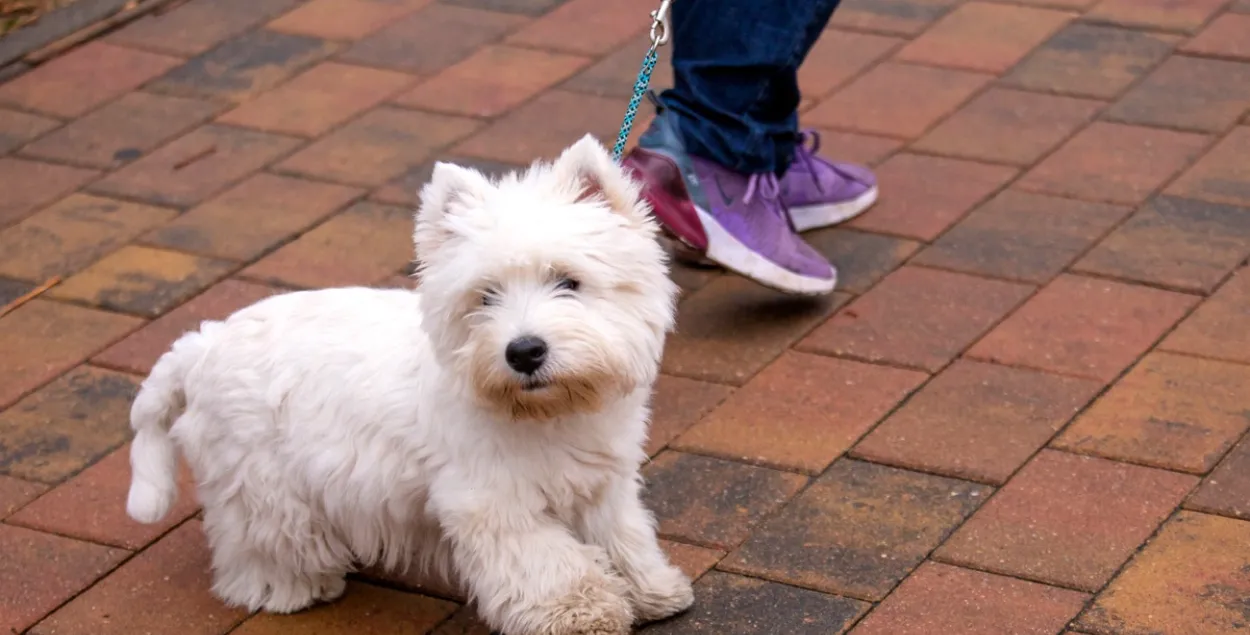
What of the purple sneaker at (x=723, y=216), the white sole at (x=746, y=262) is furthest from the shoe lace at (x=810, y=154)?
the white sole at (x=746, y=262)

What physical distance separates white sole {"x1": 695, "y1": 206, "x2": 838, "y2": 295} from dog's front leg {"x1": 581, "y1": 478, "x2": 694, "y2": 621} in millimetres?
1124

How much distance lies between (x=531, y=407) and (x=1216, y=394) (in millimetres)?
1724

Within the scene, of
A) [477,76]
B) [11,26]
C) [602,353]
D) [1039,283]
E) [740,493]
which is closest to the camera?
[602,353]

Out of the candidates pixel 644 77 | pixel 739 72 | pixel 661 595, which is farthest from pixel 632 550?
pixel 739 72

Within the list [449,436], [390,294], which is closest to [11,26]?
[390,294]

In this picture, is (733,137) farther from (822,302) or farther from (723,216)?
(822,302)

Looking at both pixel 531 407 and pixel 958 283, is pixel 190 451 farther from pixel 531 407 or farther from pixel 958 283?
pixel 958 283

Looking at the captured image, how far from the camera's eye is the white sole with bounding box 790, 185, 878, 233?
4758mm

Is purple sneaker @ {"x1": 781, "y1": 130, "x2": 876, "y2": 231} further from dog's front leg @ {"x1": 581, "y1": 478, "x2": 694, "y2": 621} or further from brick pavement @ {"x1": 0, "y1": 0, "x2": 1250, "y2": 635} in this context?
dog's front leg @ {"x1": 581, "y1": 478, "x2": 694, "y2": 621}

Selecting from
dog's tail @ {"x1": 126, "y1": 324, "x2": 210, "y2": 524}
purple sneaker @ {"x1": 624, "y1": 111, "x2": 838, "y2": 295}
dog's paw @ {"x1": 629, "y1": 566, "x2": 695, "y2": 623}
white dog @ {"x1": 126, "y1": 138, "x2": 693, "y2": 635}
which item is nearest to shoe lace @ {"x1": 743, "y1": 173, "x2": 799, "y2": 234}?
purple sneaker @ {"x1": 624, "y1": 111, "x2": 838, "y2": 295}

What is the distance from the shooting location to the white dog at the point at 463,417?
9.66 ft

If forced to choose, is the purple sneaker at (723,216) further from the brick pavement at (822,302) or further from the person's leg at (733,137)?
the brick pavement at (822,302)

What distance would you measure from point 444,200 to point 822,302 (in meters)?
1.61

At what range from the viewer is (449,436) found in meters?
3.09
